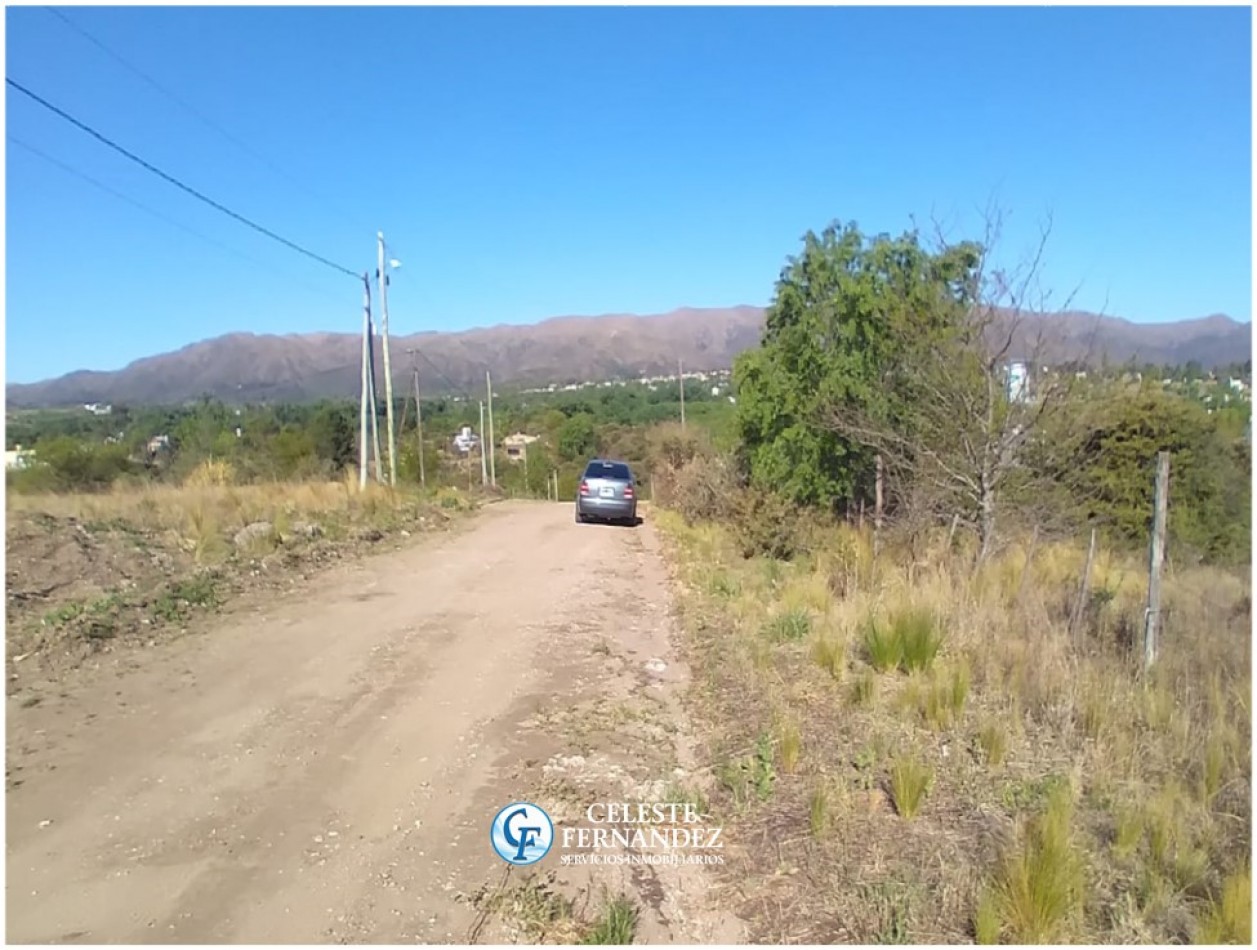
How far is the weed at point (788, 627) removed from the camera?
26.5 ft

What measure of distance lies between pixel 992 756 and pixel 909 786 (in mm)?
862

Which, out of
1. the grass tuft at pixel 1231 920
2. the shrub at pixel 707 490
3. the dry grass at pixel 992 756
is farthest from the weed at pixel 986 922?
the shrub at pixel 707 490

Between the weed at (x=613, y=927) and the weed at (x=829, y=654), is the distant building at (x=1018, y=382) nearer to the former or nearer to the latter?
the weed at (x=829, y=654)

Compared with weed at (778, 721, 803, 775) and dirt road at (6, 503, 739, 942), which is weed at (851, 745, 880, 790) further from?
dirt road at (6, 503, 739, 942)

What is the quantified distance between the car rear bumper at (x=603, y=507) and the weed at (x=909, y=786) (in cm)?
1620

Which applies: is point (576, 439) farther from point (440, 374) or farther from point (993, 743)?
point (993, 743)

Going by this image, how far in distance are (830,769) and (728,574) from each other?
6.79 m

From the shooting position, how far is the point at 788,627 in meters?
8.17

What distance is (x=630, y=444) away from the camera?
5031 centimetres

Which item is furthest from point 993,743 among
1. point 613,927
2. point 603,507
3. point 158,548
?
point 603,507

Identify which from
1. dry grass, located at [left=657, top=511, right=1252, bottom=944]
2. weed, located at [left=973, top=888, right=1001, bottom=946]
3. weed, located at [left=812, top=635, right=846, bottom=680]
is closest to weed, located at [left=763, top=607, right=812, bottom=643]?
dry grass, located at [left=657, top=511, right=1252, bottom=944]

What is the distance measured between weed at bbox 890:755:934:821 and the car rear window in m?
16.7

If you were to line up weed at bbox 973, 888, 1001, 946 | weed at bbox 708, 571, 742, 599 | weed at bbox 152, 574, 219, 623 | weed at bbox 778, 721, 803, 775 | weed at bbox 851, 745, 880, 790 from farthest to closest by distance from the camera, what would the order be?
weed at bbox 708, 571, 742, 599 < weed at bbox 152, 574, 219, 623 < weed at bbox 778, 721, 803, 775 < weed at bbox 851, 745, 880, 790 < weed at bbox 973, 888, 1001, 946

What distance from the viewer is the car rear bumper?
2089 centimetres
